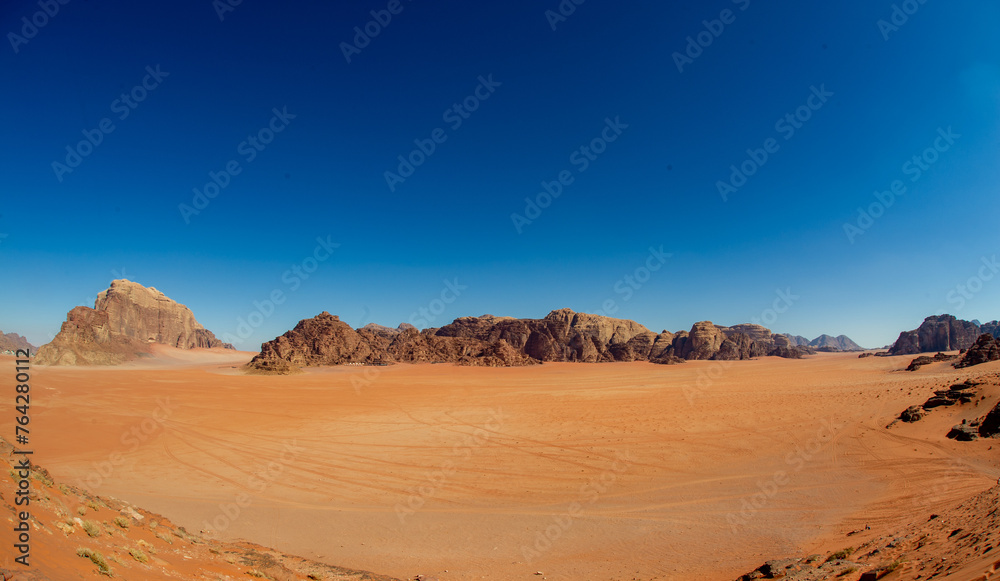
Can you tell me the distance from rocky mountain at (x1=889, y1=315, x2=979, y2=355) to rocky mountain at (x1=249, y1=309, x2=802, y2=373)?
22.0 meters

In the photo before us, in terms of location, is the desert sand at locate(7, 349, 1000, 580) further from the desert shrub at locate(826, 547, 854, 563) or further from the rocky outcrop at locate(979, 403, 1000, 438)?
the desert shrub at locate(826, 547, 854, 563)

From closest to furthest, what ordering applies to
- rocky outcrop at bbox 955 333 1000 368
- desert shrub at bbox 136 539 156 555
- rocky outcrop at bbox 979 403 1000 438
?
desert shrub at bbox 136 539 156 555
rocky outcrop at bbox 979 403 1000 438
rocky outcrop at bbox 955 333 1000 368

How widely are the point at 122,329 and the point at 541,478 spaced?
123 metres

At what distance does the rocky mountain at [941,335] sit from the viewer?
66.3 m

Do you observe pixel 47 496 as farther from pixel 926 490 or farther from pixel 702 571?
pixel 926 490

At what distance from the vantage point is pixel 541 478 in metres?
10.6

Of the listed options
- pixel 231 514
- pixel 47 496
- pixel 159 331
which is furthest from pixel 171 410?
pixel 159 331

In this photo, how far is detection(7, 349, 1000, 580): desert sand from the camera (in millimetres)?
6930

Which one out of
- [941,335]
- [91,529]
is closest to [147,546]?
[91,529]

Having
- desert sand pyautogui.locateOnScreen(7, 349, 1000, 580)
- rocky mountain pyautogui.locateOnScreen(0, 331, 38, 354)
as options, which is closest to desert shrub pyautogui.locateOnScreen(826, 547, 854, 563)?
desert sand pyautogui.locateOnScreen(7, 349, 1000, 580)

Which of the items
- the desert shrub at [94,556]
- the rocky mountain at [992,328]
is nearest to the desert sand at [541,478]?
the desert shrub at [94,556]

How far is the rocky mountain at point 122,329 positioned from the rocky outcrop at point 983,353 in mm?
89408

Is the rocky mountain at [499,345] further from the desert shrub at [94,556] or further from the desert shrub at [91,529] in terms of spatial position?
the desert shrub at [94,556]

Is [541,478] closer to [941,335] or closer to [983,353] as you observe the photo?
[983,353]
